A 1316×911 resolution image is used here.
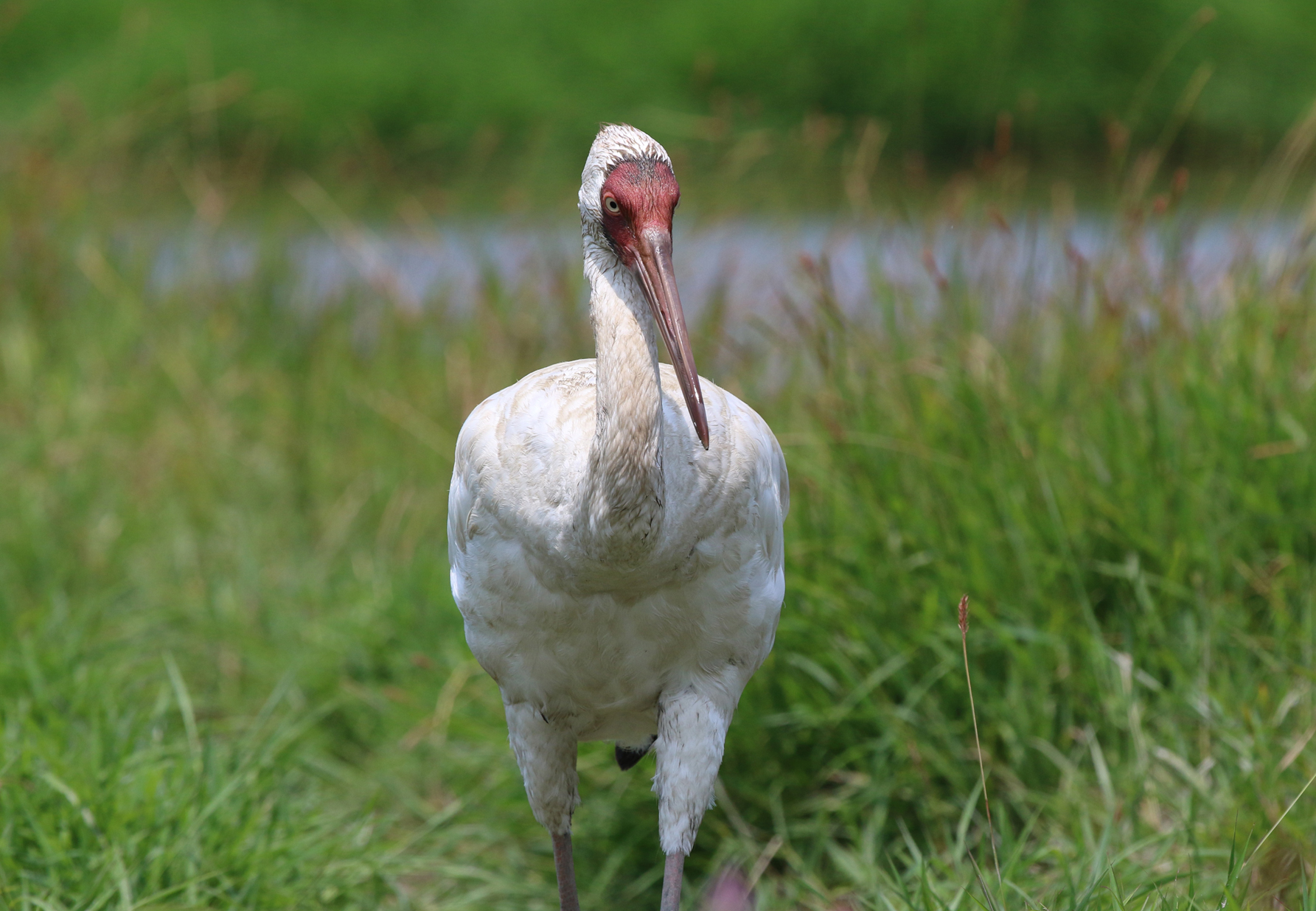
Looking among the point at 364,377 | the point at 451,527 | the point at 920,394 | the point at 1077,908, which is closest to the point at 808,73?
the point at 364,377

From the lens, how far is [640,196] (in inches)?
91.4

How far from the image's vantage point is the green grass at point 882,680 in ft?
9.30

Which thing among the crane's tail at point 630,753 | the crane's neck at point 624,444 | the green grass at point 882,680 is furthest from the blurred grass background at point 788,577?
the crane's neck at point 624,444

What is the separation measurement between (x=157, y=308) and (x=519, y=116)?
14.1ft

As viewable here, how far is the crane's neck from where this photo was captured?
7.52ft

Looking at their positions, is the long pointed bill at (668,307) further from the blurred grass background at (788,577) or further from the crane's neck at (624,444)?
the blurred grass background at (788,577)

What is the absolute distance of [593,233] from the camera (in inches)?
97.9

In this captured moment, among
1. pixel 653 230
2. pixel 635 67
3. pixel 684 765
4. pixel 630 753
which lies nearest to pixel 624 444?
pixel 653 230

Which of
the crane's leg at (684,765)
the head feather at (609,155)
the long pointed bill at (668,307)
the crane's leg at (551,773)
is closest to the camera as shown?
the long pointed bill at (668,307)

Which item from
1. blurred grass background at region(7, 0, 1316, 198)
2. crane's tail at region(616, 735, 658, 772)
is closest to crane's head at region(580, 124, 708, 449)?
crane's tail at region(616, 735, 658, 772)

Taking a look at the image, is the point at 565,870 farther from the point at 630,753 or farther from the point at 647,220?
the point at 647,220

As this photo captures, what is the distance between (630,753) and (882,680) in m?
0.68

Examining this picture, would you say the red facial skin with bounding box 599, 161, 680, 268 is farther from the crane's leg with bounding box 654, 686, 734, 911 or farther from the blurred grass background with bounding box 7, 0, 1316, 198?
the blurred grass background with bounding box 7, 0, 1316, 198

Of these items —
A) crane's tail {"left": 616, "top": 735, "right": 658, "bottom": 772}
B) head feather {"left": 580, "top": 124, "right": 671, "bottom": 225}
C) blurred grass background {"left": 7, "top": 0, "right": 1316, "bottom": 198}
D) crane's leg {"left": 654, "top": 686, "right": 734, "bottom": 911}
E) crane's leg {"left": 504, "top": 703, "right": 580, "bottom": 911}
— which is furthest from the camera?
blurred grass background {"left": 7, "top": 0, "right": 1316, "bottom": 198}
